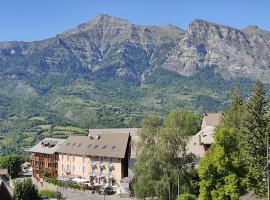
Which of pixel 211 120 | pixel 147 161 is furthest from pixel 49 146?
pixel 147 161

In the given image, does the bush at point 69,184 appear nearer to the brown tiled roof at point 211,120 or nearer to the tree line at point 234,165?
the tree line at point 234,165

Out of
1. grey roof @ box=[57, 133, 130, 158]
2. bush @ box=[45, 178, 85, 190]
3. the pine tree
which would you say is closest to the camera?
the pine tree

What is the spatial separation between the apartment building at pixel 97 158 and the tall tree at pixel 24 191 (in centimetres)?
3777

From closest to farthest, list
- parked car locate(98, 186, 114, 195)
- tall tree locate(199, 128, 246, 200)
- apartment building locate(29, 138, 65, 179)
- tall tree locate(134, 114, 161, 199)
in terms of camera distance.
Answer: tall tree locate(199, 128, 246, 200) < tall tree locate(134, 114, 161, 199) < parked car locate(98, 186, 114, 195) < apartment building locate(29, 138, 65, 179)

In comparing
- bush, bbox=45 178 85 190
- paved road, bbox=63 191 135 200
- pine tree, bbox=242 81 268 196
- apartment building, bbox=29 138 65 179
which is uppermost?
pine tree, bbox=242 81 268 196

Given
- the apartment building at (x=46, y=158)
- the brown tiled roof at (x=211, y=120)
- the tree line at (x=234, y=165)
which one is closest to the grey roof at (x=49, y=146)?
the apartment building at (x=46, y=158)

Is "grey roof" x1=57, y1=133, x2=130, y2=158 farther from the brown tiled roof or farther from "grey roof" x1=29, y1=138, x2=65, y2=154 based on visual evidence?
the brown tiled roof

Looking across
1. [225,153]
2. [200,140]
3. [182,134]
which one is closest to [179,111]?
[182,134]

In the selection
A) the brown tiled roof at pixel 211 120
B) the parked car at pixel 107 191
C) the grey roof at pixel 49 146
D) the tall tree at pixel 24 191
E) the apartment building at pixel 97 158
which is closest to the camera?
the tall tree at pixel 24 191

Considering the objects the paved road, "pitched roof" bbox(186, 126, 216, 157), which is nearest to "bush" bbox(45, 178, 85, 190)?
the paved road

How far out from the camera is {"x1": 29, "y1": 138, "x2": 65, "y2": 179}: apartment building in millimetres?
145750

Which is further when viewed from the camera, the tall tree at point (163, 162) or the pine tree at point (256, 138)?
the tall tree at point (163, 162)

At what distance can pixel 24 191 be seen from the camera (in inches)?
3120

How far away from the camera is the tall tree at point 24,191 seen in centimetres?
7860
